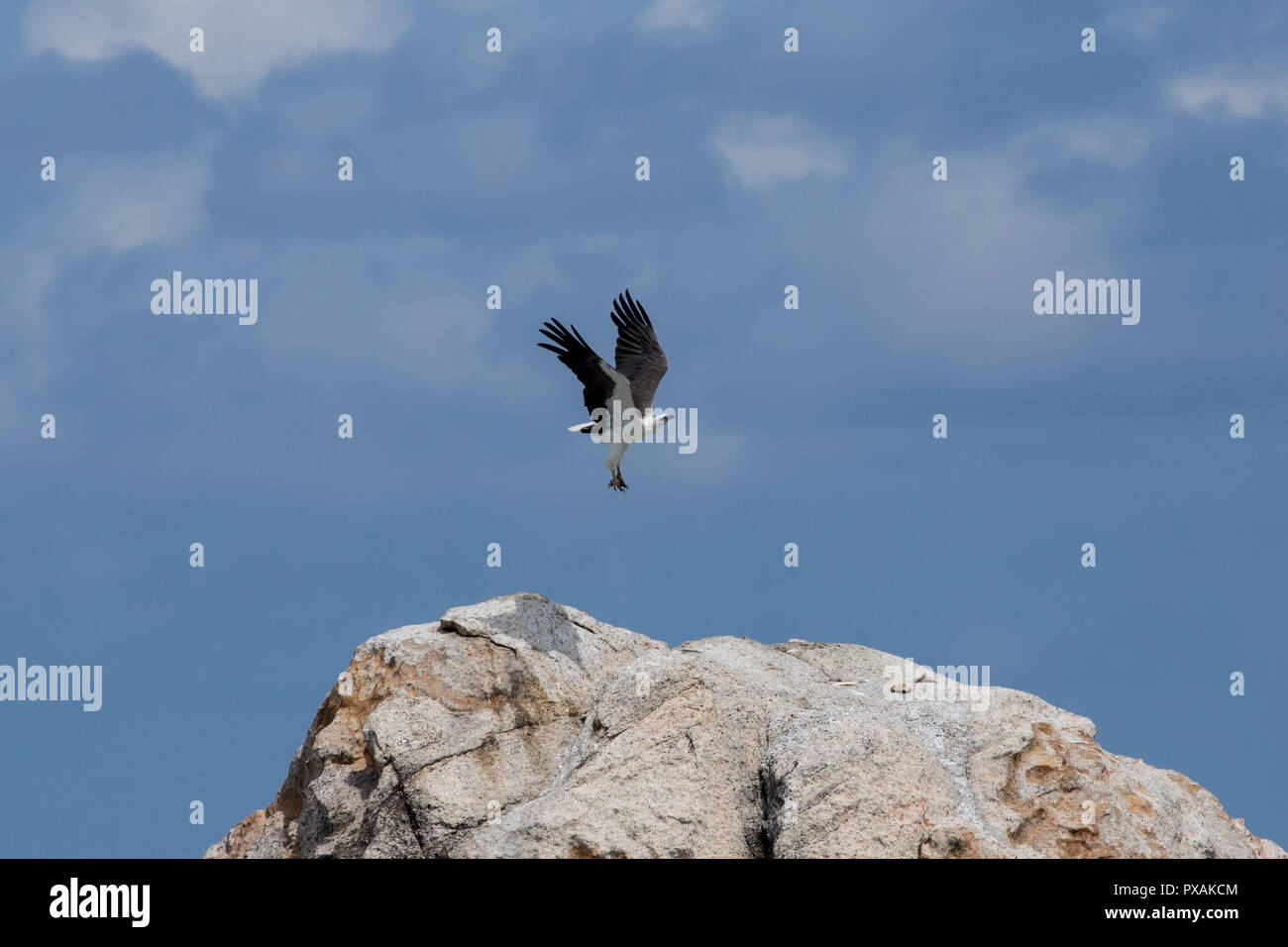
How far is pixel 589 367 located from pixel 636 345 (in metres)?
1.70

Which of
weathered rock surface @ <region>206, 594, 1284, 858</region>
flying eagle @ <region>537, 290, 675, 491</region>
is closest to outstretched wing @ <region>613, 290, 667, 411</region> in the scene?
flying eagle @ <region>537, 290, 675, 491</region>

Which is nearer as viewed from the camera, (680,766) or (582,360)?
(680,766)

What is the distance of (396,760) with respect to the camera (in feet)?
55.3

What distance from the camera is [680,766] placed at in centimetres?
1623

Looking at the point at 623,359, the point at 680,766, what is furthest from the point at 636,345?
the point at 680,766

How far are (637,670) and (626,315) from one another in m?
7.08

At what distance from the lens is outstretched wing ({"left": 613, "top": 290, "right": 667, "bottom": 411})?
22.1 metres

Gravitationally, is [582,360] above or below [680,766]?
above

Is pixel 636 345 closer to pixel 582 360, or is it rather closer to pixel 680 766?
pixel 582 360

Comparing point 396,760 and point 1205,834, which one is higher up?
point 396,760

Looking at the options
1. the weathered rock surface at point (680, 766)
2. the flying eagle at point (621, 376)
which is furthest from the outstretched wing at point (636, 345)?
the weathered rock surface at point (680, 766)

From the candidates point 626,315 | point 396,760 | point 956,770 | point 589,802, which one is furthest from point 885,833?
point 626,315
